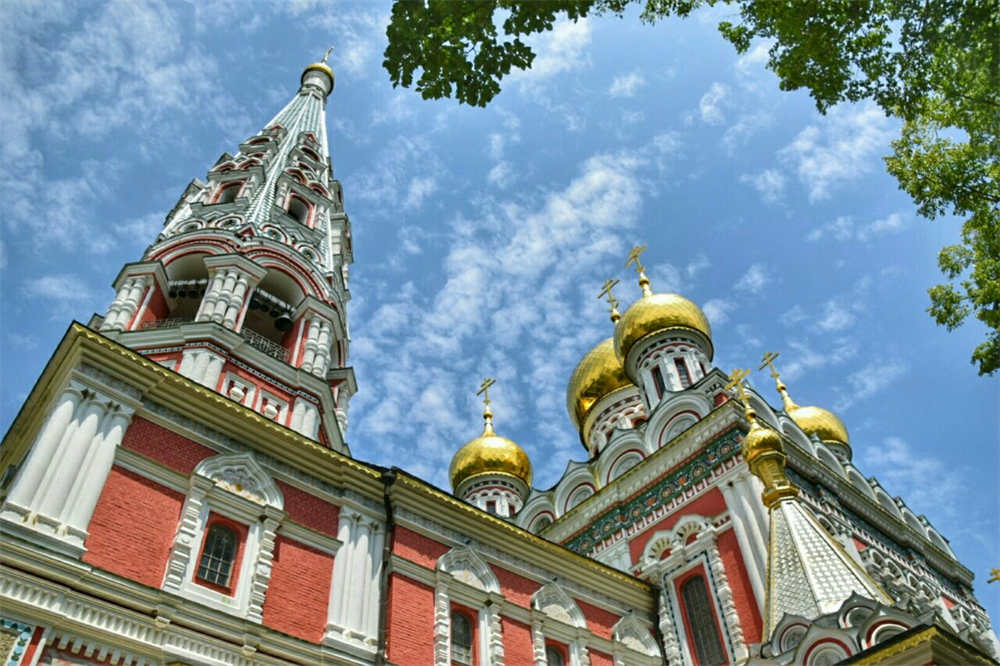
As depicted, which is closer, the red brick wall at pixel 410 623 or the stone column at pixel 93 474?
the stone column at pixel 93 474

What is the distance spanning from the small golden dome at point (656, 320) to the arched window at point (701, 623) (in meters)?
7.36

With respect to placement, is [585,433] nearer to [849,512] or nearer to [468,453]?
[468,453]

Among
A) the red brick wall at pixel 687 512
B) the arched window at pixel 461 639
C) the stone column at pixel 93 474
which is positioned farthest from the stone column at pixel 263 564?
the red brick wall at pixel 687 512

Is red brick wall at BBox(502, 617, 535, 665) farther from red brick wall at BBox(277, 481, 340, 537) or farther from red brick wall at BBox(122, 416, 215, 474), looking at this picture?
red brick wall at BBox(122, 416, 215, 474)

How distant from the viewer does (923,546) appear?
16.7 m

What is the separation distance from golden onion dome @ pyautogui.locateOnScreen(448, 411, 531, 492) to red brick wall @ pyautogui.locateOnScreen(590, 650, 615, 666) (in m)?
11.1

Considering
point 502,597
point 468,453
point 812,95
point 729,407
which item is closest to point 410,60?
point 812,95

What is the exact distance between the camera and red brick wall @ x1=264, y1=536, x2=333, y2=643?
861cm

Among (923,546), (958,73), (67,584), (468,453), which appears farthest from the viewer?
(468,453)

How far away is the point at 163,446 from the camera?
887 centimetres

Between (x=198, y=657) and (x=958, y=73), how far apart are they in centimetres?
861

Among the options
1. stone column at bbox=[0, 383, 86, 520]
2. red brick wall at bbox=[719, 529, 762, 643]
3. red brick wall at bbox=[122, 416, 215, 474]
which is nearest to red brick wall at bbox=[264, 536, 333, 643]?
red brick wall at bbox=[122, 416, 215, 474]

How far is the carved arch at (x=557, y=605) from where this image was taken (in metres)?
11.4

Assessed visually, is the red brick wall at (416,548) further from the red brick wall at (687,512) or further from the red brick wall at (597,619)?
the red brick wall at (687,512)
